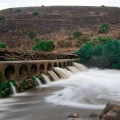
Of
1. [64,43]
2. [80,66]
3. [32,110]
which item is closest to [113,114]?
[32,110]

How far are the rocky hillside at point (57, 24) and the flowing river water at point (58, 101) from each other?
37.2 metres

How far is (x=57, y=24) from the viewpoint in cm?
9181

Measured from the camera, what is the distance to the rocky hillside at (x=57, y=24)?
78312mm

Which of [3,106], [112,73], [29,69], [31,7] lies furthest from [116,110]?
[31,7]

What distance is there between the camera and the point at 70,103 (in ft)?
67.3

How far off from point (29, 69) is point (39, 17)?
244ft

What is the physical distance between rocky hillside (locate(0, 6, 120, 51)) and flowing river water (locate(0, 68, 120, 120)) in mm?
37237

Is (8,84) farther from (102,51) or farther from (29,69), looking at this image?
(102,51)

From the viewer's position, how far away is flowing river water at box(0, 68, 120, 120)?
1761 cm

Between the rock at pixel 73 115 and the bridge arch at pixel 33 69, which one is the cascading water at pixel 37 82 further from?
the rock at pixel 73 115

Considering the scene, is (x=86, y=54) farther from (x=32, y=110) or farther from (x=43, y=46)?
(x=32, y=110)

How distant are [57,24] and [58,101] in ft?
235

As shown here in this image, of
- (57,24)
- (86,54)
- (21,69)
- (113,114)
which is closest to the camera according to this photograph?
(113,114)

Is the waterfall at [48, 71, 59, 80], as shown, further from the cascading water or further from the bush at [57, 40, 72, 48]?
the bush at [57, 40, 72, 48]
